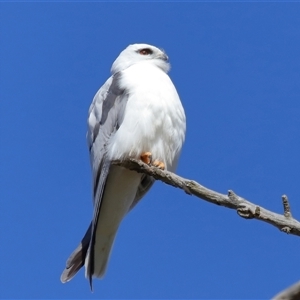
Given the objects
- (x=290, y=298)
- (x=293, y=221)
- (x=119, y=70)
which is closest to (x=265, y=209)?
(x=293, y=221)

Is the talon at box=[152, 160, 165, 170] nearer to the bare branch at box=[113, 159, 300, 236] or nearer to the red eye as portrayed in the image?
the bare branch at box=[113, 159, 300, 236]

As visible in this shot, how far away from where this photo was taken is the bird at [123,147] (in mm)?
5266

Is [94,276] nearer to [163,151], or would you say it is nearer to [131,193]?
[131,193]

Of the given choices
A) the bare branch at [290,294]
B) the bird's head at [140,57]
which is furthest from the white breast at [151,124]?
the bare branch at [290,294]

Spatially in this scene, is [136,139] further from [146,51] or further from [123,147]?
[146,51]

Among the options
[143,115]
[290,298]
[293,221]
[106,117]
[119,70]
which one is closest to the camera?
[290,298]

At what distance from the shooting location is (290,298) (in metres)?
1.01

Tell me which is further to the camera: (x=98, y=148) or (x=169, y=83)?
(x=169, y=83)

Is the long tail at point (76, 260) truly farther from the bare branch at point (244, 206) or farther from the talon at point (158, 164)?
the bare branch at point (244, 206)

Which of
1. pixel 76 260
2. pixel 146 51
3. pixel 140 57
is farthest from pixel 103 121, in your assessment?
pixel 146 51

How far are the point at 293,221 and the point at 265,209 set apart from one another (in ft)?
0.72

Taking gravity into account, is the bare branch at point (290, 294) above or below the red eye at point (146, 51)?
below

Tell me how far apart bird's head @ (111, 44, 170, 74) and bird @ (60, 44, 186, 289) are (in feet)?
3.15

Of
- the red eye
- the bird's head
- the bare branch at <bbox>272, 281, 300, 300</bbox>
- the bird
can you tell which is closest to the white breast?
the bird
